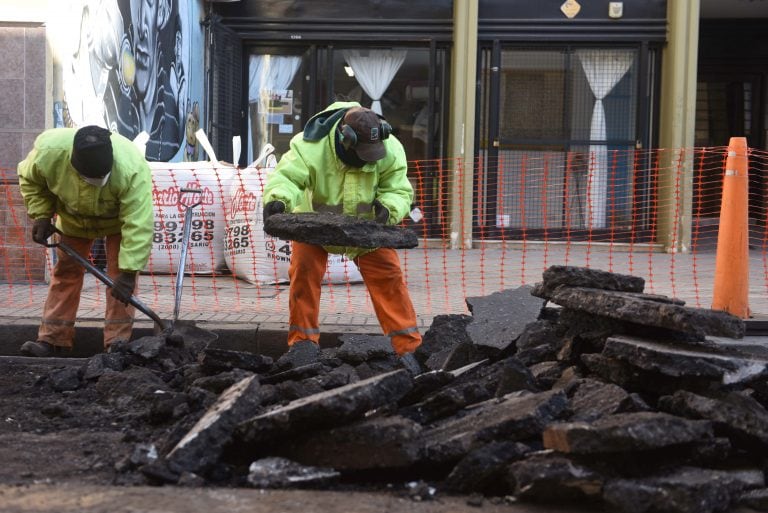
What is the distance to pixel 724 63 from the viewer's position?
16.7 meters

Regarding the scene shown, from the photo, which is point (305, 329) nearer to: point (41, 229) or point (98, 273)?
point (98, 273)

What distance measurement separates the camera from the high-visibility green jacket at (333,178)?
6.32 meters

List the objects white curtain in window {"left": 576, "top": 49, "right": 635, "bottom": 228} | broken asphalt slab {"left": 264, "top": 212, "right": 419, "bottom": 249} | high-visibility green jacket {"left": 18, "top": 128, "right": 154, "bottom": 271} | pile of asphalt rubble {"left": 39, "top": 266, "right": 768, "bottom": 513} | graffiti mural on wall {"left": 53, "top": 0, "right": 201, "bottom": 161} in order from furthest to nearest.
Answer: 1. white curtain in window {"left": 576, "top": 49, "right": 635, "bottom": 228}
2. graffiti mural on wall {"left": 53, "top": 0, "right": 201, "bottom": 161}
3. high-visibility green jacket {"left": 18, "top": 128, "right": 154, "bottom": 271}
4. broken asphalt slab {"left": 264, "top": 212, "right": 419, "bottom": 249}
5. pile of asphalt rubble {"left": 39, "top": 266, "right": 768, "bottom": 513}

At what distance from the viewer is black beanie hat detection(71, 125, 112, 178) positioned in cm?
614

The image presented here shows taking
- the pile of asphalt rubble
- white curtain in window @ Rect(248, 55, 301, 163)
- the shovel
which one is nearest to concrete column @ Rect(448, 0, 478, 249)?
white curtain in window @ Rect(248, 55, 301, 163)

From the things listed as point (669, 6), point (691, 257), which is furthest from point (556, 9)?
point (691, 257)

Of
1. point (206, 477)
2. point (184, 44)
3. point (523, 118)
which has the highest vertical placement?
point (184, 44)

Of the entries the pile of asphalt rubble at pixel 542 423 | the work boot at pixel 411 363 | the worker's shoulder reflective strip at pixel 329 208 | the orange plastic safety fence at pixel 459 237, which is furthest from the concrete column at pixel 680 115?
the pile of asphalt rubble at pixel 542 423

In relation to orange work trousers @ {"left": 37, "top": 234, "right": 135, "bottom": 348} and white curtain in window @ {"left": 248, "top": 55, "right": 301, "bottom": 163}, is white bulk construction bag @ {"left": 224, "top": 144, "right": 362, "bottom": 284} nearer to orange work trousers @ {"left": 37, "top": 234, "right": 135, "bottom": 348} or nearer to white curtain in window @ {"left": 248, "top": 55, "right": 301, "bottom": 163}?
orange work trousers @ {"left": 37, "top": 234, "right": 135, "bottom": 348}

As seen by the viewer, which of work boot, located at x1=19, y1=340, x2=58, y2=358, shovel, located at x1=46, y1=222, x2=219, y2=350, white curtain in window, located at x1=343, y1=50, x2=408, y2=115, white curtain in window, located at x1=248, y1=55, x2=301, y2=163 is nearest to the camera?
shovel, located at x1=46, y1=222, x2=219, y2=350

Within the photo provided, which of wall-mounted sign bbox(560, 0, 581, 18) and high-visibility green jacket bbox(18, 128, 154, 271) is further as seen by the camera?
wall-mounted sign bbox(560, 0, 581, 18)

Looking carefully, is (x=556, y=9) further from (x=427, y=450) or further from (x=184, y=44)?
(x=427, y=450)

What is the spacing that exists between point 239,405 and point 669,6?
37.3 ft

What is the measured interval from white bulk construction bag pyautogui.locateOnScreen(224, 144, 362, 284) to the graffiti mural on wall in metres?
1.80
